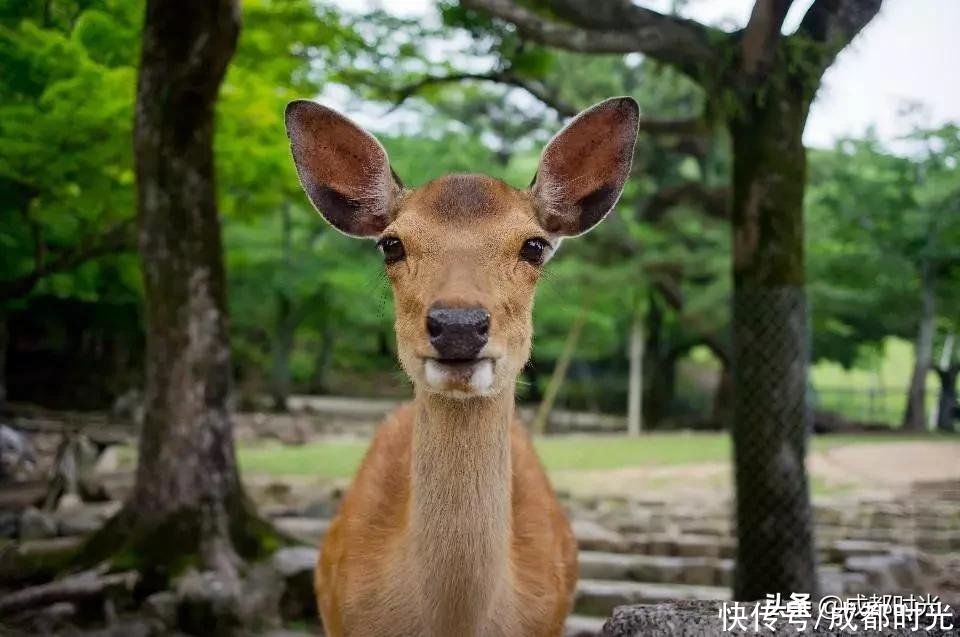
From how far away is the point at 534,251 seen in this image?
2.66m

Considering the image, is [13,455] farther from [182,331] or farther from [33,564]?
[182,331]

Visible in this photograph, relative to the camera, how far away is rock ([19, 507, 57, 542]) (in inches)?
241

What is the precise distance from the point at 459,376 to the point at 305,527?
5332 millimetres

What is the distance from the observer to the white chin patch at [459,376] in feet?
7.44

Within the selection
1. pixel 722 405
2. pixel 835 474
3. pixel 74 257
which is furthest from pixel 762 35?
pixel 722 405

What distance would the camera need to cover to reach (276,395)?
778 inches

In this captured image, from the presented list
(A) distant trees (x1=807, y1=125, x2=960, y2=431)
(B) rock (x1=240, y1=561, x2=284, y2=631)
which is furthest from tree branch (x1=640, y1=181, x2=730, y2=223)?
(B) rock (x1=240, y1=561, x2=284, y2=631)

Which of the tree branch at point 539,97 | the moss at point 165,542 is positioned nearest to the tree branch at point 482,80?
the tree branch at point 539,97

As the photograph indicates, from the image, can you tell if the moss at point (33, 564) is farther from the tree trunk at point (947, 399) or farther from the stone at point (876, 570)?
the tree trunk at point (947, 399)

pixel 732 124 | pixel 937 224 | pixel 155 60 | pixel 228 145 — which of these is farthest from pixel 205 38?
pixel 937 224

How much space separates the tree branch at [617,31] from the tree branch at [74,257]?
2.95 meters

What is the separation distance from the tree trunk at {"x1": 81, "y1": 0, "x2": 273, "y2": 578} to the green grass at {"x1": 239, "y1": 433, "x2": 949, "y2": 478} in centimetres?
583

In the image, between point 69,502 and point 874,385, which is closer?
point 69,502

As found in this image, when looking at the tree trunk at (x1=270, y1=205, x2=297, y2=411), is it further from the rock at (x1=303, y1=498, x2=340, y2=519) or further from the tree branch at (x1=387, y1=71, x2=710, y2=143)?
the tree branch at (x1=387, y1=71, x2=710, y2=143)
